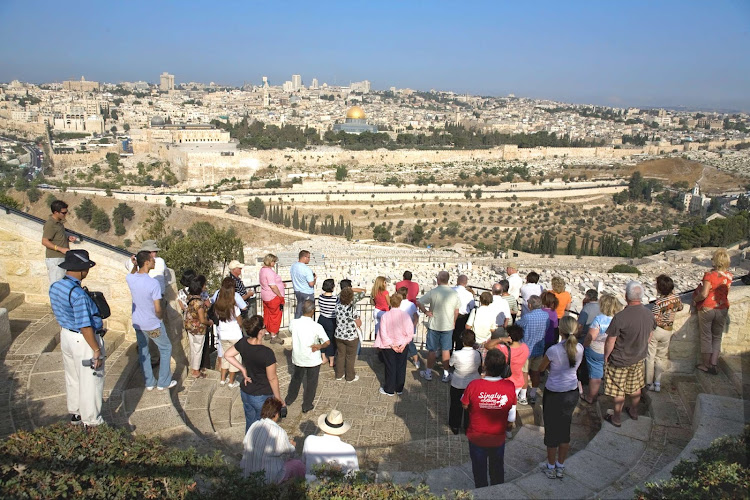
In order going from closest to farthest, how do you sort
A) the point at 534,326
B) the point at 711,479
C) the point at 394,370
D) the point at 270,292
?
the point at 711,479 < the point at 534,326 < the point at 394,370 < the point at 270,292

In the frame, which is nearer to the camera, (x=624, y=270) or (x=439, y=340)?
(x=439, y=340)

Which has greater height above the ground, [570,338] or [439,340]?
[570,338]

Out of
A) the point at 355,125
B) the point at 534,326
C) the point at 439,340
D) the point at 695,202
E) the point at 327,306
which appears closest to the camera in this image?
the point at 534,326

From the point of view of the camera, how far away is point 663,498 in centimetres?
259

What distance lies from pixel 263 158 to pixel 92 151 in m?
22.8

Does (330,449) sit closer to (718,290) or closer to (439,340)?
(439,340)

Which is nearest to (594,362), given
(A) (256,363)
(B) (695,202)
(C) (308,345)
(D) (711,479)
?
(D) (711,479)

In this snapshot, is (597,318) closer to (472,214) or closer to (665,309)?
(665,309)

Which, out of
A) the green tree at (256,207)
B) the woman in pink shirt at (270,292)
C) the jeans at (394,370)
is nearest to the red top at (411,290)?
the jeans at (394,370)

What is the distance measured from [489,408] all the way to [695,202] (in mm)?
53401

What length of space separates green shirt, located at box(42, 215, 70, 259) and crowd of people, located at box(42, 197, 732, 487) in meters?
0.01

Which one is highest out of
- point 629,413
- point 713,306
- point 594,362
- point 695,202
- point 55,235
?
point 55,235

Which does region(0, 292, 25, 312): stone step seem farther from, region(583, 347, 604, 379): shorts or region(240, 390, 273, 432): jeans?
region(583, 347, 604, 379): shorts

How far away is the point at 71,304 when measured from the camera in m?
3.28
